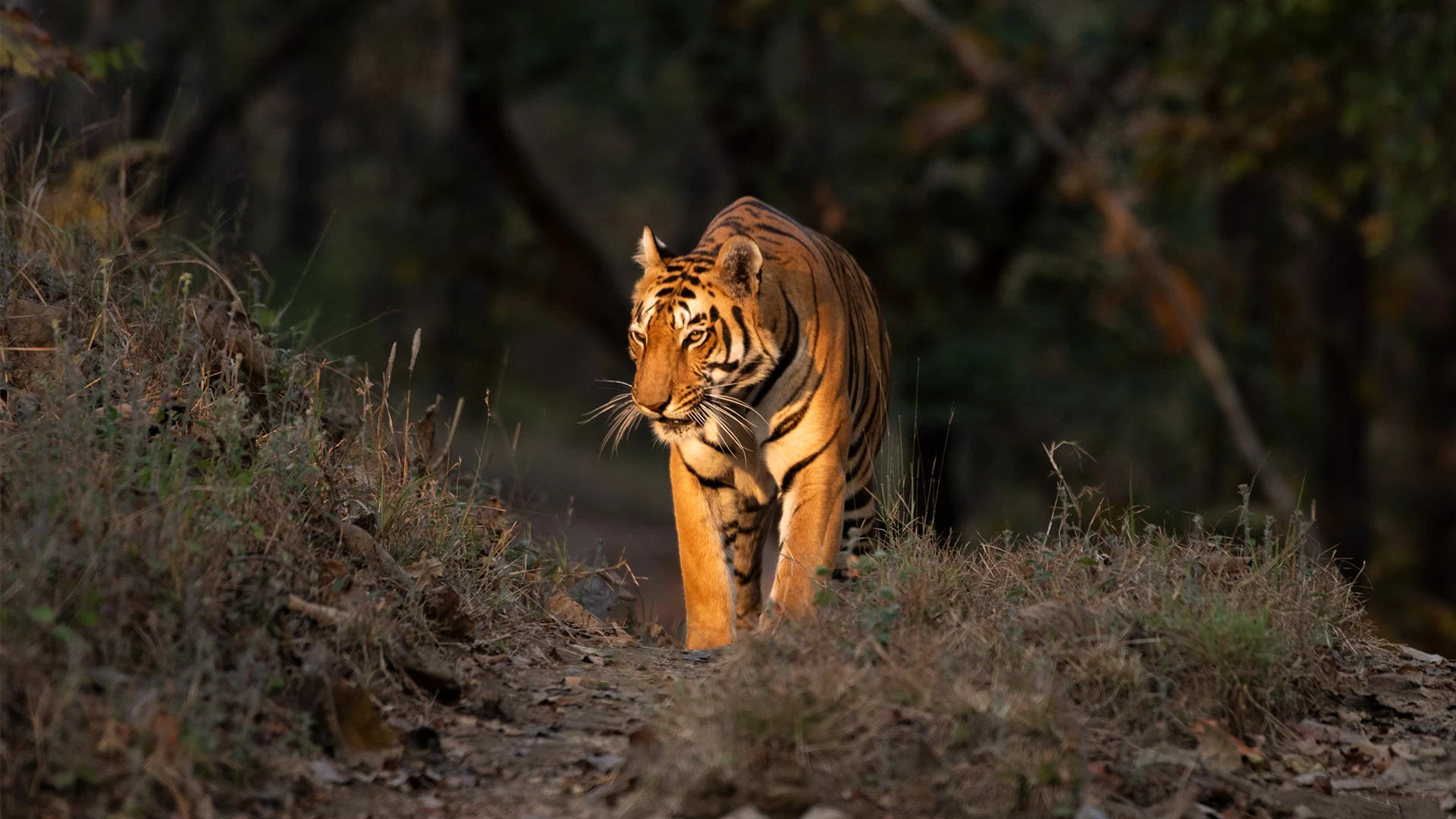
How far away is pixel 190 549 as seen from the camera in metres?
3.73

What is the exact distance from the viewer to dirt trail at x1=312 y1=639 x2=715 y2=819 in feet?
12.0

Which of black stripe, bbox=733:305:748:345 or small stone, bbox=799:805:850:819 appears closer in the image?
small stone, bbox=799:805:850:819

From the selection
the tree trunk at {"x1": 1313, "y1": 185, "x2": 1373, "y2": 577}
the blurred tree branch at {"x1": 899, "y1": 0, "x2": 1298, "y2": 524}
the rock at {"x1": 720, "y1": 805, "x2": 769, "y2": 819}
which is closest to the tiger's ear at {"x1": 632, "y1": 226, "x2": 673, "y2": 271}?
the rock at {"x1": 720, "y1": 805, "x2": 769, "y2": 819}

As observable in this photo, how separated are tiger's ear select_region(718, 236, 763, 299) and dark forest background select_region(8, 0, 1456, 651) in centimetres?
440

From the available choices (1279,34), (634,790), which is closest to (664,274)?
(634,790)

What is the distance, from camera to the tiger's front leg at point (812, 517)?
5566 mm

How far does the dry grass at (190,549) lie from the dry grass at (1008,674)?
3.18ft

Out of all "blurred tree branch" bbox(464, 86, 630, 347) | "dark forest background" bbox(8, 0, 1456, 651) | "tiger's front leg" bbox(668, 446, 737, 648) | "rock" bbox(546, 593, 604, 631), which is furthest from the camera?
"blurred tree branch" bbox(464, 86, 630, 347)

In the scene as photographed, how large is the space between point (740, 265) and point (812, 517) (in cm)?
101

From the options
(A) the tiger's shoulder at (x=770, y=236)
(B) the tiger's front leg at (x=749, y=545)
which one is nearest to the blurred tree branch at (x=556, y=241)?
(A) the tiger's shoulder at (x=770, y=236)

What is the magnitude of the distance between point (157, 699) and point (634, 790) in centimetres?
114

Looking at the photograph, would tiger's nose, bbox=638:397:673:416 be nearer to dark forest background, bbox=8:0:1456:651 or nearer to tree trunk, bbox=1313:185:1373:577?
dark forest background, bbox=8:0:1456:651

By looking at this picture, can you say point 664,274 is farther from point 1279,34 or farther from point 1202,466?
point 1202,466

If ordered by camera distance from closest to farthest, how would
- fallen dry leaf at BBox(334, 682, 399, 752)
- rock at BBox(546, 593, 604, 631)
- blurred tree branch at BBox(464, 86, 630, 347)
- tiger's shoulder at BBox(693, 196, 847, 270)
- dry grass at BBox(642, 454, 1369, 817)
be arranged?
dry grass at BBox(642, 454, 1369, 817)
fallen dry leaf at BBox(334, 682, 399, 752)
rock at BBox(546, 593, 604, 631)
tiger's shoulder at BBox(693, 196, 847, 270)
blurred tree branch at BBox(464, 86, 630, 347)
